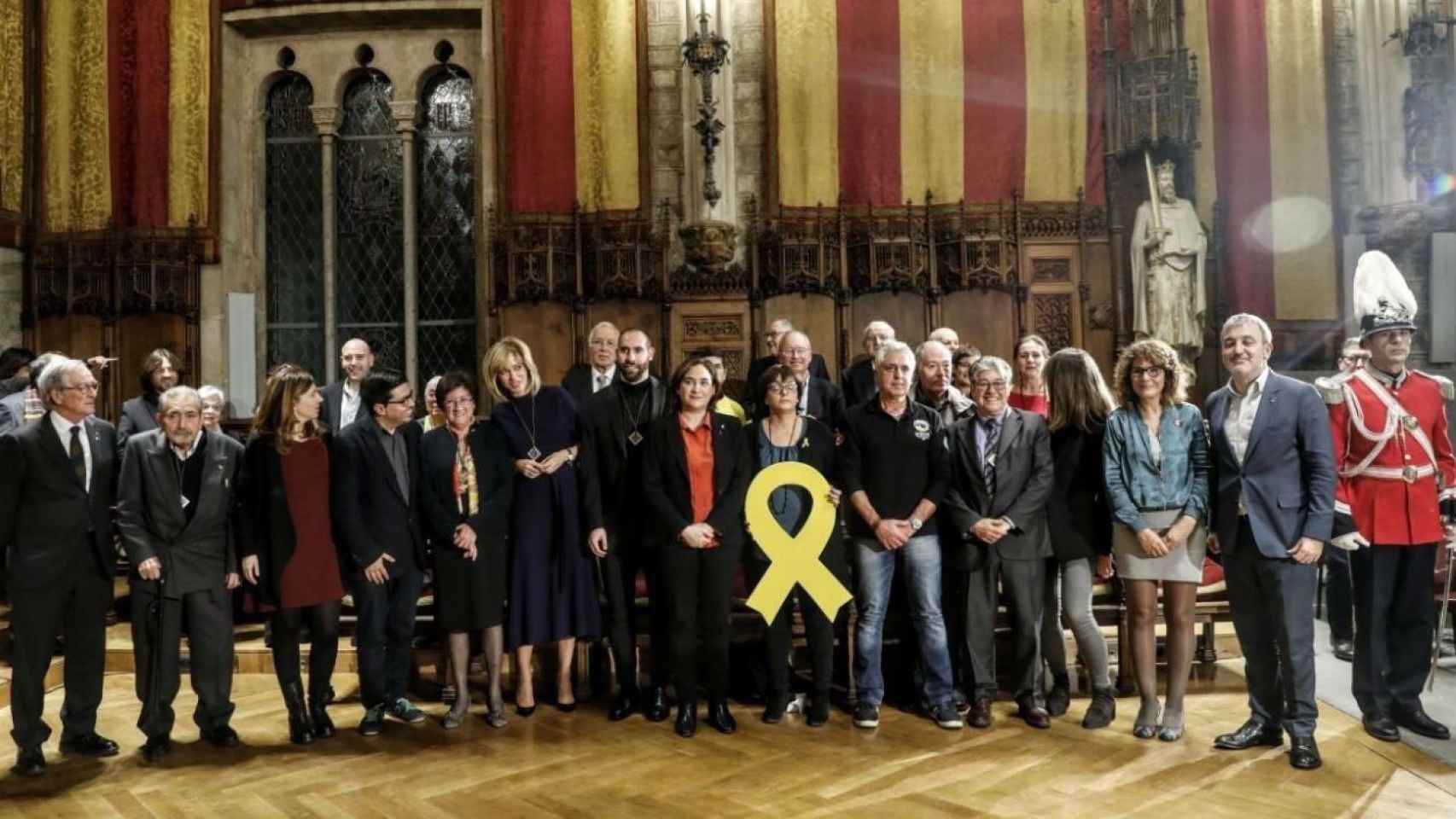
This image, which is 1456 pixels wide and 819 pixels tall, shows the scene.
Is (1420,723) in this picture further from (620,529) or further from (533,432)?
(533,432)

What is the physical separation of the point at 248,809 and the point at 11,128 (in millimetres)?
6583

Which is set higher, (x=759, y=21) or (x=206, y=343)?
(x=759, y=21)

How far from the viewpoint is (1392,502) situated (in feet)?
12.4

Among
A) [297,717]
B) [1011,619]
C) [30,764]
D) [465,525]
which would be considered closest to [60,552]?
[30,764]

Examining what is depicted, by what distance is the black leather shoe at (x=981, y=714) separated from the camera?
3977 mm

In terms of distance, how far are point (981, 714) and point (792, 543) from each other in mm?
976

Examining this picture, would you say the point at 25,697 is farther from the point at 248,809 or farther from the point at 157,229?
the point at 157,229

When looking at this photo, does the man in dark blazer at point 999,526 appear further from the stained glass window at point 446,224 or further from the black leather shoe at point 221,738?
the stained glass window at point 446,224

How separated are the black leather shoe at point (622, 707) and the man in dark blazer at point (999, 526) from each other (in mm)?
1365

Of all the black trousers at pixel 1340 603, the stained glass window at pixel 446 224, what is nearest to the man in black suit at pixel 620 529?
the black trousers at pixel 1340 603

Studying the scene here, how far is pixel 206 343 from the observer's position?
7.81 metres

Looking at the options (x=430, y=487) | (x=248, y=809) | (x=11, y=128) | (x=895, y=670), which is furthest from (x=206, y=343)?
(x=895, y=670)

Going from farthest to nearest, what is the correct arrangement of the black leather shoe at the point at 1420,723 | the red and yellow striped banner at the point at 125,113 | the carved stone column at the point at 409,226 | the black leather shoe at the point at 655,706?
the carved stone column at the point at 409,226
the red and yellow striped banner at the point at 125,113
the black leather shoe at the point at 655,706
the black leather shoe at the point at 1420,723

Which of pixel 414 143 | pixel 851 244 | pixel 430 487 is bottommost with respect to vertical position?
pixel 430 487
